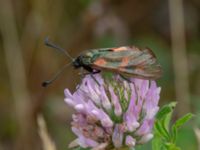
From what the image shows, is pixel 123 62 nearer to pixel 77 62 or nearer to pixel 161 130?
pixel 77 62

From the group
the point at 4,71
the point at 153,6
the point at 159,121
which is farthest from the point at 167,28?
the point at 159,121

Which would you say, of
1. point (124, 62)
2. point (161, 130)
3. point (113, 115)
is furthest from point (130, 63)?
point (161, 130)

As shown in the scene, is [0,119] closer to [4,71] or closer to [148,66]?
[4,71]

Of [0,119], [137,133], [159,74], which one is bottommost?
[0,119]

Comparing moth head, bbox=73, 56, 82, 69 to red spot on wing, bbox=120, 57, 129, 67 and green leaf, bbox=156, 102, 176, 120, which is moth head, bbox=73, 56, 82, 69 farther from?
green leaf, bbox=156, 102, 176, 120

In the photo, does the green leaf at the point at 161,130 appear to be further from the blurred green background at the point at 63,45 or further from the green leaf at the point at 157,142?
the blurred green background at the point at 63,45

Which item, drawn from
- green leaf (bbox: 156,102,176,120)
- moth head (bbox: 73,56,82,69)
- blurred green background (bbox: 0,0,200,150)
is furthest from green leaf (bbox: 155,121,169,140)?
blurred green background (bbox: 0,0,200,150)
